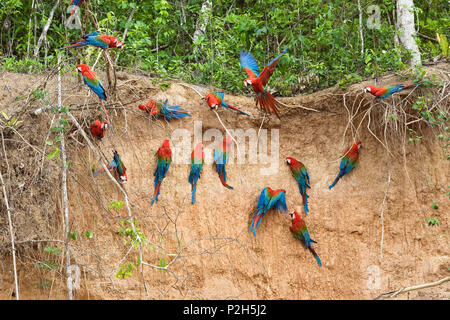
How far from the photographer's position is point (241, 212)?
5090 millimetres

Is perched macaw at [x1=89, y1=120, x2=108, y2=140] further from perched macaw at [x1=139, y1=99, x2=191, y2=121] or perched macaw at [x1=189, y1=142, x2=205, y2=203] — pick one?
perched macaw at [x1=189, y1=142, x2=205, y2=203]

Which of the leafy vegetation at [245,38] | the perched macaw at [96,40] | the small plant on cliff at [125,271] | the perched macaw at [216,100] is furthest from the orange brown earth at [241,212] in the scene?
the small plant on cliff at [125,271]

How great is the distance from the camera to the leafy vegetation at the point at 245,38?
222 inches

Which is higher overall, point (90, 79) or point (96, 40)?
point (96, 40)

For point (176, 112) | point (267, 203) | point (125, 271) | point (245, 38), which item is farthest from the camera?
point (245, 38)

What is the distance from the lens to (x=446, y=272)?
476 cm

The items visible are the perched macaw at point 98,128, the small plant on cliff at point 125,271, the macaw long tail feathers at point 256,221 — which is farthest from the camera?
the macaw long tail feathers at point 256,221

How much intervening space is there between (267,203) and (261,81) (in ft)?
3.96

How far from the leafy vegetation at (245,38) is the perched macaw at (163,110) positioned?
1.55 ft

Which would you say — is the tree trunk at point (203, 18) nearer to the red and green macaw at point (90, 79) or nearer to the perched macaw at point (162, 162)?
the perched macaw at point (162, 162)

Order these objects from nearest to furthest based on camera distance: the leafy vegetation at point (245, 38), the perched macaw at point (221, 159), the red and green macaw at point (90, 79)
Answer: the red and green macaw at point (90, 79) < the perched macaw at point (221, 159) < the leafy vegetation at point (245, 38)

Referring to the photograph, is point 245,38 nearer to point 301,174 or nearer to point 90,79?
point 301,174

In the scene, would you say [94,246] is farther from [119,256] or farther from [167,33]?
[167,33]

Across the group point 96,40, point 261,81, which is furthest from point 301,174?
point 96,40
